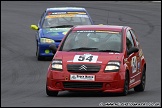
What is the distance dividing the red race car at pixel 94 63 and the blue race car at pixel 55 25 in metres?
7.00

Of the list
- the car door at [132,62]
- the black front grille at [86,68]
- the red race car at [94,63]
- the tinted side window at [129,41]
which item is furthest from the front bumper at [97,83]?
the tinted side window at [129,41]

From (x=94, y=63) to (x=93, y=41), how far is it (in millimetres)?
989

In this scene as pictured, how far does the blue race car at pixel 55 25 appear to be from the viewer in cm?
2198

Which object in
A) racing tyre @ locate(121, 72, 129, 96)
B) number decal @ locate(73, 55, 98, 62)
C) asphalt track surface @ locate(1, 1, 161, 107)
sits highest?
number decal @ locate(73, 55, 98, 62)

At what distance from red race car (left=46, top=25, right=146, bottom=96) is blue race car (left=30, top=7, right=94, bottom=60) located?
7.00m

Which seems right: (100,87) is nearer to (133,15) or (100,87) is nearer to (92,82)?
(92,82)

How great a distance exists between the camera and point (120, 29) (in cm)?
1491

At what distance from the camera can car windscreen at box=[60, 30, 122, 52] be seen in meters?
14.4

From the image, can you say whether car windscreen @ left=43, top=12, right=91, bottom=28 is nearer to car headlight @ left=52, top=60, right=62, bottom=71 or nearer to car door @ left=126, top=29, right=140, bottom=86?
car door @ left=126, top=29, right=140, bottom=86

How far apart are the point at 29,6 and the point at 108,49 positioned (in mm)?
26792

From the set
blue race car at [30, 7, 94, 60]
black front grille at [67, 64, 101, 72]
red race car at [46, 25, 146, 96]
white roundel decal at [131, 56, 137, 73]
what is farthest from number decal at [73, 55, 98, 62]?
blue race car at [30, 7, 94, 60]

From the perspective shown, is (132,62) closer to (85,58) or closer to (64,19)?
(85,58)

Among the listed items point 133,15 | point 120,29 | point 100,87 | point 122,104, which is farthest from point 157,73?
point 133,15

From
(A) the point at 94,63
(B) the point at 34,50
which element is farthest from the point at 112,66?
(B) the point at 34,50
